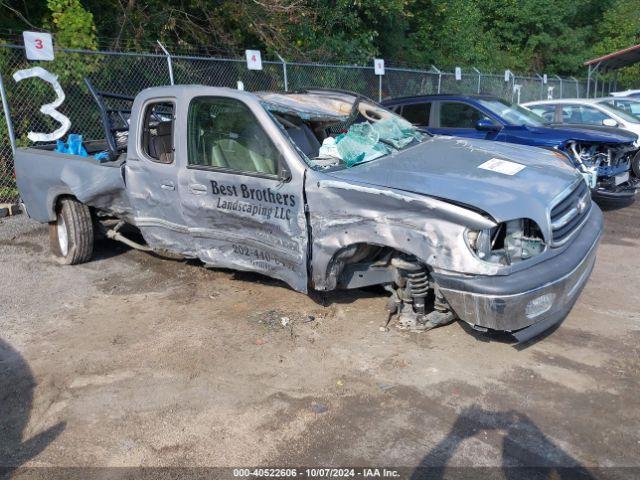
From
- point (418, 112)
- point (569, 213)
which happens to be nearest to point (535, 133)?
point (418, 112)

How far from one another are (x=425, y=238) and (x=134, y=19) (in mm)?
10855

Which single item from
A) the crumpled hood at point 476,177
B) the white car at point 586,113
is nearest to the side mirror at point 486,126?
the white car at point 586,113

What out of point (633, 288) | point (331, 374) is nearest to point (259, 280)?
point (331, 374)

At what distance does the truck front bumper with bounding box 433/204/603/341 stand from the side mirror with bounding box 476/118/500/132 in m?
4.50

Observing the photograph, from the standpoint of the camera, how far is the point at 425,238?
351 cm

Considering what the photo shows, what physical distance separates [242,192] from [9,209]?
5.74 metres

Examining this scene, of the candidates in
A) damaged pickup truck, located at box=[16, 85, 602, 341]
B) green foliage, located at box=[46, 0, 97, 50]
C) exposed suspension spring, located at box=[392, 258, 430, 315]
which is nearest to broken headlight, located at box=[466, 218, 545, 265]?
damaged pickup truck, located at box=[16, 85, 602, 341]

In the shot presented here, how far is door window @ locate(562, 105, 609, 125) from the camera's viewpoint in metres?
10.2

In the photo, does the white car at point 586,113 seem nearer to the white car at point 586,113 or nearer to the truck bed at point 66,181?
the white car at point 586,113

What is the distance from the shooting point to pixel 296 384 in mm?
3615

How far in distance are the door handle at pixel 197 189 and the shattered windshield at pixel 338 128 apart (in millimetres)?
860

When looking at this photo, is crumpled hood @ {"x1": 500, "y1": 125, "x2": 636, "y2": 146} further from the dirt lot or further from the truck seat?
the truck seat

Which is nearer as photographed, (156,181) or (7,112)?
(156,181)

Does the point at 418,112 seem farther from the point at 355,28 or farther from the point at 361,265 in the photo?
the point at 355,28
